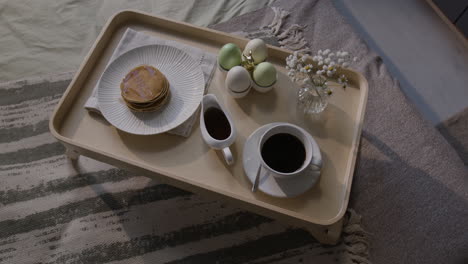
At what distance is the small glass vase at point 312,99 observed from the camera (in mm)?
918

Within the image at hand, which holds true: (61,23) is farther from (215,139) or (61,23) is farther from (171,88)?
(215,139)

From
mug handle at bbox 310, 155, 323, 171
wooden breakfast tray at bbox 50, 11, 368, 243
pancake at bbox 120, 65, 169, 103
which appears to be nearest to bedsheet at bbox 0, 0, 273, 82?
wooden breakfast tray at bbox 50, 11, 368, 243

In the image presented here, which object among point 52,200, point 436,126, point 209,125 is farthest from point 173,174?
point 436,126

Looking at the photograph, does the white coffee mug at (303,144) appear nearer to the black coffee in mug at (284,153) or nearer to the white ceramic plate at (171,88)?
the black coffee in mug at (284,153)

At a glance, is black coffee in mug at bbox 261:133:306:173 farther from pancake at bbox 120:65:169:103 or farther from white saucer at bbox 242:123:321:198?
pancake at bbox 120:65:169:103

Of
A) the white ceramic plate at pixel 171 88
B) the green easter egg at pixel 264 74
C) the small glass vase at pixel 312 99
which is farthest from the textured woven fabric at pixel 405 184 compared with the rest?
the white ceramic plate at pixel 171 88

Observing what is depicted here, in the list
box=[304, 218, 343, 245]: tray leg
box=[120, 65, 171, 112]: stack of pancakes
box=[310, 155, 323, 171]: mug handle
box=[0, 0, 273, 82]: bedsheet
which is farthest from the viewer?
box=[0, 0, 273, 82]: bedsheet

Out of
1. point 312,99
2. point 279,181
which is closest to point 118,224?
point 279,181

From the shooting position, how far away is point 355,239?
1073 mm

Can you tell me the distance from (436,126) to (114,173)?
1127 mm

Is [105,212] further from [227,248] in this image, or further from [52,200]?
[227,248]

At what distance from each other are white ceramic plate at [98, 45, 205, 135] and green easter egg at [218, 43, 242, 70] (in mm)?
64

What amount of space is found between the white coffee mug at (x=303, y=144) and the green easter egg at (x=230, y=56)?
0.71 feet

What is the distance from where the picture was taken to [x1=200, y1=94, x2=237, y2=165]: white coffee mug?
2.72 feet
